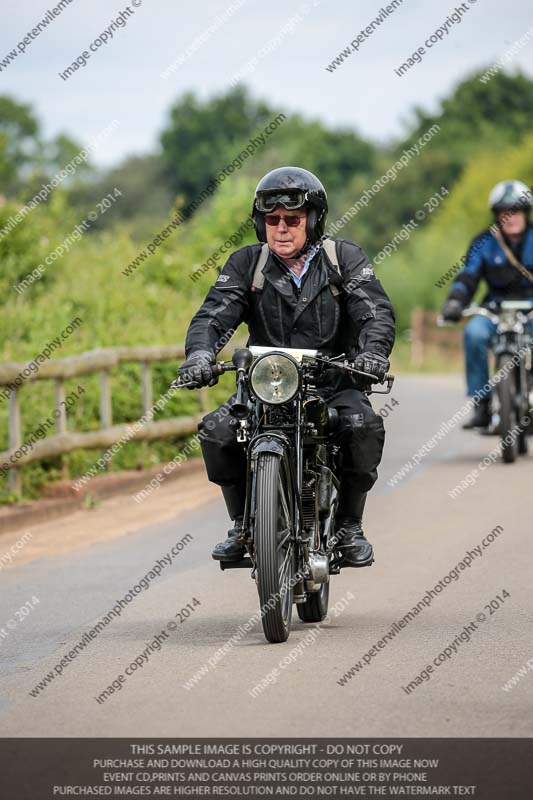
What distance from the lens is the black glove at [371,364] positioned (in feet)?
23.9

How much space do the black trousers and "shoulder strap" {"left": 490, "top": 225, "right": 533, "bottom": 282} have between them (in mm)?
7758

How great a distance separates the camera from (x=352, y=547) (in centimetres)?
773

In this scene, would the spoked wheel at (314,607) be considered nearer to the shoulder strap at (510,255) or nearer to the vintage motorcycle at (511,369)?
the vintage motorcycle at (511,369)

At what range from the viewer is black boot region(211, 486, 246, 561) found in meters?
7.45

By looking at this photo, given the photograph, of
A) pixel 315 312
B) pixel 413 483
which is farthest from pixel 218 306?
pixel 413 483

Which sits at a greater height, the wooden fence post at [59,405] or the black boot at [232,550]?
the wooden fence post at [59,405]

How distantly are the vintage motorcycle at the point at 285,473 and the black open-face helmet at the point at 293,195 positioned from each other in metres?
0.69

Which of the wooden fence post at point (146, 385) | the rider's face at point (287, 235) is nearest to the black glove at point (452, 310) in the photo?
the wooden fence post at point (146, 385)

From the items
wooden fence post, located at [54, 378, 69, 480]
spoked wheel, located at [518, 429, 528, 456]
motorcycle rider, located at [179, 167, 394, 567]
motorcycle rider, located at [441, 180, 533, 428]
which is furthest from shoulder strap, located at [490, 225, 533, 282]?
motorcycle rider, located at [179, 167, 394, 567]

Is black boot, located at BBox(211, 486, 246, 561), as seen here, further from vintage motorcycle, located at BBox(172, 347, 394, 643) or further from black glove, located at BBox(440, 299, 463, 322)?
black glove, located at BBox(440, 299, 463, 322)

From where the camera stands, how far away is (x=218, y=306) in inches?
303

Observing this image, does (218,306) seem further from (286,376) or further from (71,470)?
(71,470)

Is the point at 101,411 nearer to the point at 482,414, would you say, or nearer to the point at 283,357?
the point at 482,414

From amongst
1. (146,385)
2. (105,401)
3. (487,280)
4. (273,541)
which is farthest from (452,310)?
(273,541)
